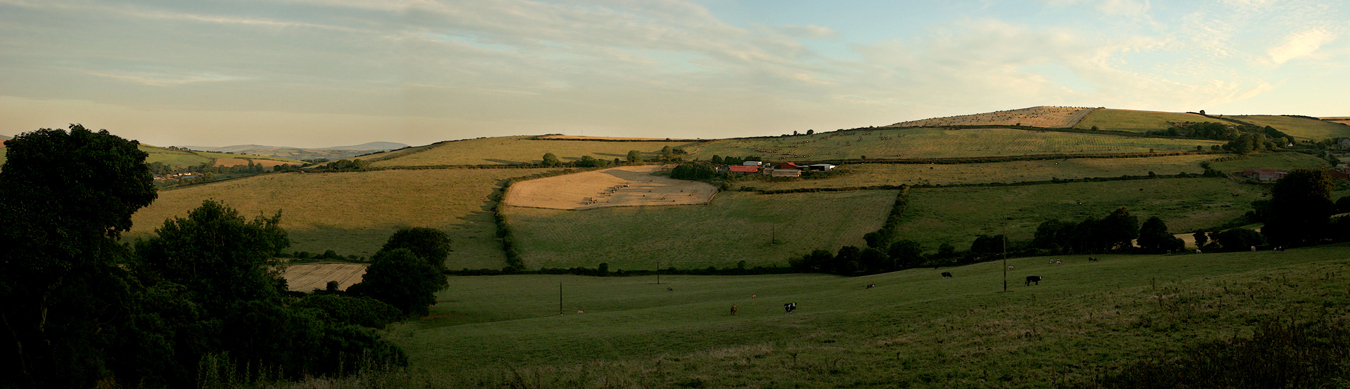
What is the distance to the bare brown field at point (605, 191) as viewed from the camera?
282 ft

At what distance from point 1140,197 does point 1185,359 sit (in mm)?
72287

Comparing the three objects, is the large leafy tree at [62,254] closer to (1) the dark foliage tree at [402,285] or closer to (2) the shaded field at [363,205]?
(1) the dark foliage tree at [402,285]

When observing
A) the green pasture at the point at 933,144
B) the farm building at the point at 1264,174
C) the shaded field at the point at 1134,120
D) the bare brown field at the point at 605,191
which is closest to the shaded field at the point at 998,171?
the farm building at the point at 1264,174

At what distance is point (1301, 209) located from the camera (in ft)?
Answer: 140

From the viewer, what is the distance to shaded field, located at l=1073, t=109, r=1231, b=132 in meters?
135

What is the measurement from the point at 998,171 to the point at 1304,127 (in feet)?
320

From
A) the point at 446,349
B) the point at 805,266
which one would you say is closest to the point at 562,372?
the point at 446,349

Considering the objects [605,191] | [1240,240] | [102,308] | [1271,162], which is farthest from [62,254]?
[1271,162]

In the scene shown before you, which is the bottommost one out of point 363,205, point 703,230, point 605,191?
point 703,230

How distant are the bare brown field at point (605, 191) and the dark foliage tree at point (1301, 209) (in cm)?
5460

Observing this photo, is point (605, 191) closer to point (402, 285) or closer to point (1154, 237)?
point (402, 285)

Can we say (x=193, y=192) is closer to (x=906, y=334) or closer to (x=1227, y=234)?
(x=906, y=334)

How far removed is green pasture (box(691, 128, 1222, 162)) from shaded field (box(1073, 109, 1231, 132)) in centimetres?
1752

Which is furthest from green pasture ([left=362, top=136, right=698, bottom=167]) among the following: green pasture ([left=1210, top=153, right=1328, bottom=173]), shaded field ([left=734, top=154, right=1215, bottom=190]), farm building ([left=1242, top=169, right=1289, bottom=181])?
farm building ([left=1242, top=169, right=1289, bottom=181])
